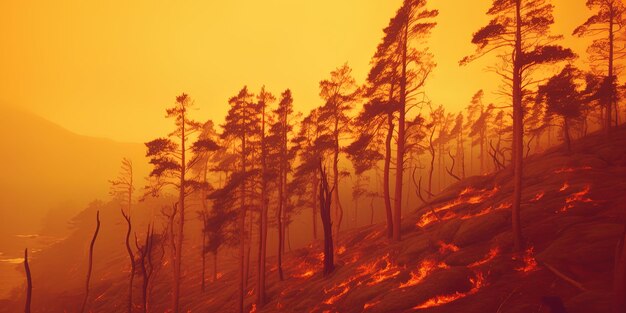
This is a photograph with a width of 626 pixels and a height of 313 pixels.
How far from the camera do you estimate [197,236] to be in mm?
62250

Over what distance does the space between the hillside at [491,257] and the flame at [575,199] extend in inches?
1.9

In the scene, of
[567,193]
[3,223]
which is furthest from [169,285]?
[3,223]

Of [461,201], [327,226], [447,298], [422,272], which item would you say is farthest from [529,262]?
[461,201]

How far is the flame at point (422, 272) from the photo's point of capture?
13308mm

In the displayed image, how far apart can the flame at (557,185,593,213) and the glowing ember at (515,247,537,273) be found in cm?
445

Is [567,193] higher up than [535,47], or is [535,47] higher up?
[535,47]

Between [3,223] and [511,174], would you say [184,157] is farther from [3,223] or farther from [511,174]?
[3,223]

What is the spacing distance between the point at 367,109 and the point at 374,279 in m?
9.89

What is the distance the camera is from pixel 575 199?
16031 mm

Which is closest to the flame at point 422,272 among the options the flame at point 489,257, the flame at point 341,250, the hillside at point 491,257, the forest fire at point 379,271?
the hillside at point 491,257

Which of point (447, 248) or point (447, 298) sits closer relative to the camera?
point (447, 298)

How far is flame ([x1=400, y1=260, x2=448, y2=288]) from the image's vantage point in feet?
43.7

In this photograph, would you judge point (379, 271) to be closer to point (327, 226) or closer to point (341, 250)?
point (327, 226)

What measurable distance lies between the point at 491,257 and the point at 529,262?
57.9 inches
